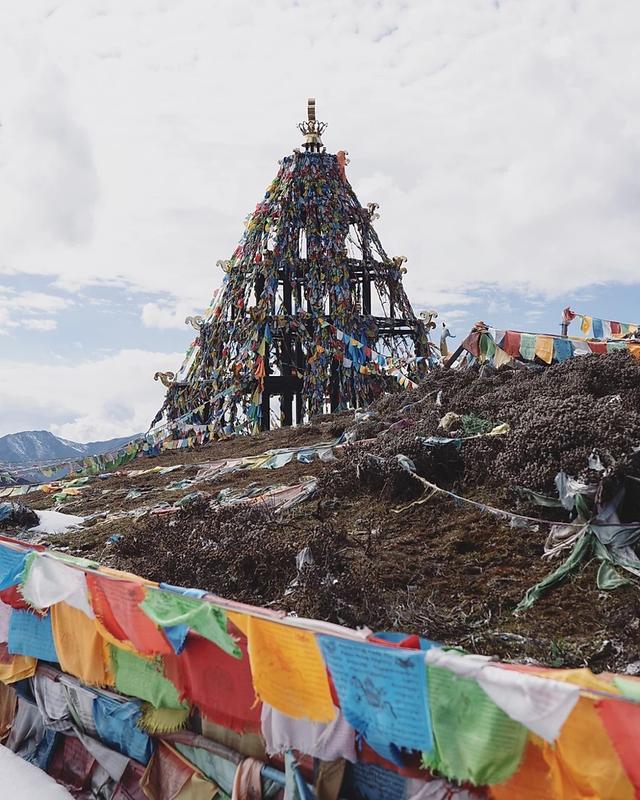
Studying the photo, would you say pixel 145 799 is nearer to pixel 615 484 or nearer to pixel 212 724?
pixel 212 724

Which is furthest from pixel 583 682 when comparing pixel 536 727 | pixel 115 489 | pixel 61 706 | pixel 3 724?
pixel 115 489

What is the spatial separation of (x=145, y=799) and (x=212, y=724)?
945mm

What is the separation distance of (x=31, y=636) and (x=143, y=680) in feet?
5.13

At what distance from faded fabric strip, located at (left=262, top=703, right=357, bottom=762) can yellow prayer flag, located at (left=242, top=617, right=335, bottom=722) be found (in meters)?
0.05

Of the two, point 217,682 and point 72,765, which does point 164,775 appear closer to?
point 217,682

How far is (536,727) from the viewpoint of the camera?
300 centimetres

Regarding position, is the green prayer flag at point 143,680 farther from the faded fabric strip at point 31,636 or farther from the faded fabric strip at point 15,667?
the faded fabric strip at point 15,667

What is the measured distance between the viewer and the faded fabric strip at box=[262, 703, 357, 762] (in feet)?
12.4

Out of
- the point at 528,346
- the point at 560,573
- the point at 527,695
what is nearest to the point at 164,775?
the point at 527,695

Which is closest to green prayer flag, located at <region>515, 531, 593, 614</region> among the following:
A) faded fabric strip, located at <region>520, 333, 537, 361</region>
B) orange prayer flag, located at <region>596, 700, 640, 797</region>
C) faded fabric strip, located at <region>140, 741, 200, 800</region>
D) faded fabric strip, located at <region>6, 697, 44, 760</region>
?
faded fabric strip, located at <region>140, 741, 200, 800</region>

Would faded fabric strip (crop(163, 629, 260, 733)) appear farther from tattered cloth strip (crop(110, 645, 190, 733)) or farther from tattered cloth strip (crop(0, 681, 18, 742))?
tattered cloth strip (crop(0, 681, 18, 742))

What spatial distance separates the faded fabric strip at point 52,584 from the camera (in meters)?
5.44

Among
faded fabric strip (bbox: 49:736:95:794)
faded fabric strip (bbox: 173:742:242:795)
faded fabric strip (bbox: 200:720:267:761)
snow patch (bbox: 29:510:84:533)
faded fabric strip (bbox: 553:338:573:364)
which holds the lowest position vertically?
faded fabric strip (bbox: 49:736:95:794)

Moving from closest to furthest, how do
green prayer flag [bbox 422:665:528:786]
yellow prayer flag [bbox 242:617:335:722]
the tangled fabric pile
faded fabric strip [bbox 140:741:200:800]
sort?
green prayer flag [bbox 422:665:528:786]
yellow prayer flag [bbox 242:617:335:722]
faded fabric strip [bbox 140:741:200:800]
the tangled fabric pile
